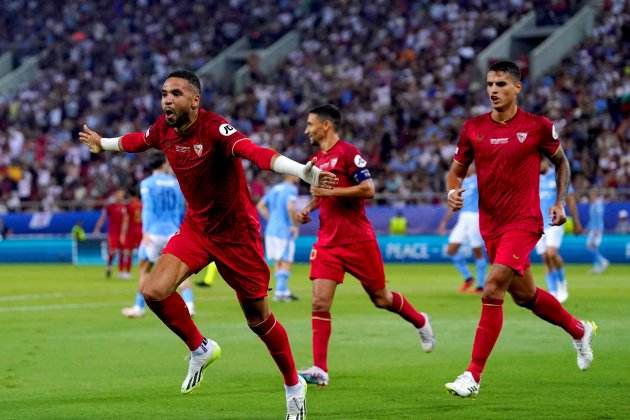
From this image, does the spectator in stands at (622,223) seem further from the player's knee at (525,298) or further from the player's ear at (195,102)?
the player's ear at (195,102)

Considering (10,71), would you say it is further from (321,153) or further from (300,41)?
(321,153)

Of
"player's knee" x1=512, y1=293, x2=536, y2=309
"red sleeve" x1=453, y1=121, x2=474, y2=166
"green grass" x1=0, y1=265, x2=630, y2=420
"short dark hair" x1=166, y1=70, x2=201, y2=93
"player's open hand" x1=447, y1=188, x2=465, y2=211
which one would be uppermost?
"short dark hair" x1=166, y1=70, x2=201, y2=93

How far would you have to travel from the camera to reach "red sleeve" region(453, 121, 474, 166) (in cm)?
1092

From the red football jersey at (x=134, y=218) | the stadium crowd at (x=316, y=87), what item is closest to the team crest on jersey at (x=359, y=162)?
the red football jersey at (x=134, y=218)

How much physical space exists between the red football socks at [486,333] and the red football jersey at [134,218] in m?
19.5

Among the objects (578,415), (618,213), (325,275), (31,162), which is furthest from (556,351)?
(31,162)

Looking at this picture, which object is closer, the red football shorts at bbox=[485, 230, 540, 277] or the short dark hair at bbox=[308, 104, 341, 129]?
the red football shorts at bbox=[485, 230, 540, 277]

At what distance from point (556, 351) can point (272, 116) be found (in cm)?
3141

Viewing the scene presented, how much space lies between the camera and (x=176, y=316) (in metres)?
9.75

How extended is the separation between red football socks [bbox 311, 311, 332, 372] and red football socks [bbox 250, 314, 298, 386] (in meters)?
1.73

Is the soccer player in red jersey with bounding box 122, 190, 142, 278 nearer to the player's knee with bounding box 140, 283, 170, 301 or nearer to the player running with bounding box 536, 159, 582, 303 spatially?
the player running with bounding box 536, 159, 582, 303

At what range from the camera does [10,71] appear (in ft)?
182

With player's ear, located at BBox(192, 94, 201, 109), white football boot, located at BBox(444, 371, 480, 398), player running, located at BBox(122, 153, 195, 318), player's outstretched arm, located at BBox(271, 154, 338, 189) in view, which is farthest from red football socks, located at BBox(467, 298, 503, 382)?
player running, located at BBox(122, 153, 195, 318)

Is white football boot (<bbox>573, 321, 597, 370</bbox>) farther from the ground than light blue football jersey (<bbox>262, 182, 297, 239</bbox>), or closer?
closer
